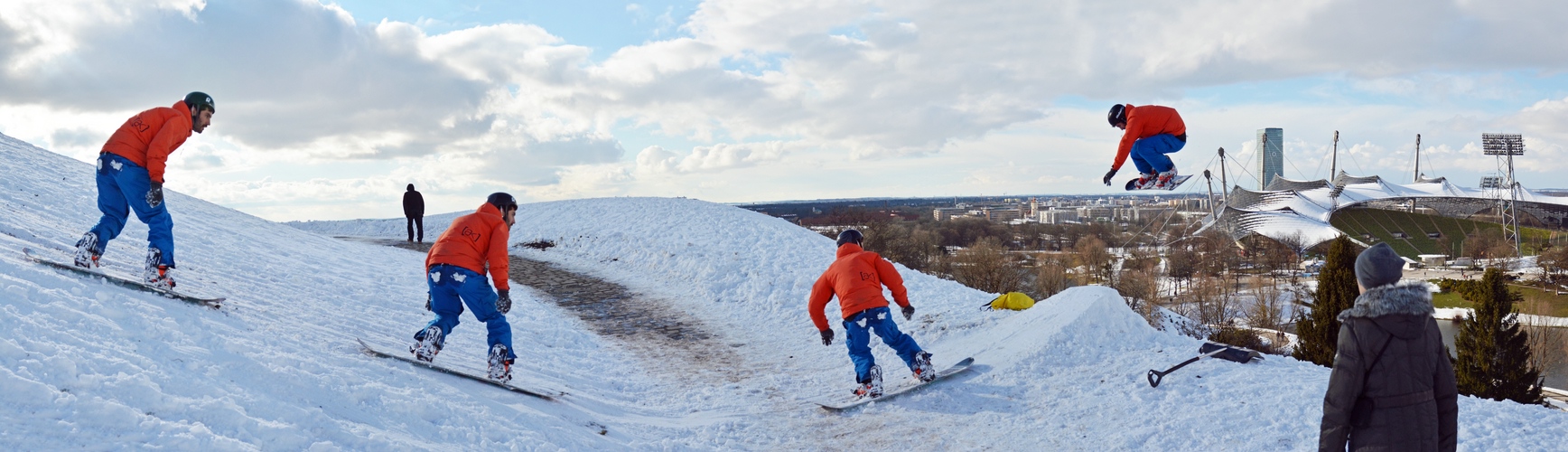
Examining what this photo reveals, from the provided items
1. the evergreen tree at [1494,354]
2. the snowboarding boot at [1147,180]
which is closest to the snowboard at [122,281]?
the snowboarding boot at [1147,180]

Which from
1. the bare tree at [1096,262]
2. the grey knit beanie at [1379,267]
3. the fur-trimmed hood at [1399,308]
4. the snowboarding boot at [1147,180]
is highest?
the snowboarding boot at [1147,180]

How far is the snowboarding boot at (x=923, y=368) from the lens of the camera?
8.16 meters

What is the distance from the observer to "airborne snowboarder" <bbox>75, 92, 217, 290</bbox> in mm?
7547

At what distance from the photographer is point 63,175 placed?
52.8ft

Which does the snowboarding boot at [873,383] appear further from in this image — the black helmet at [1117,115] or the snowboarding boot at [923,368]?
the black helmet at [1117,115]

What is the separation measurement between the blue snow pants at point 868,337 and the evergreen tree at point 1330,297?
76.5 ft

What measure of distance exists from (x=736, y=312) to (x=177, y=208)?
42.1 feet

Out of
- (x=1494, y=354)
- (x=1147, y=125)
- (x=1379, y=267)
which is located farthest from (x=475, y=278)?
(x=1494, y=354)

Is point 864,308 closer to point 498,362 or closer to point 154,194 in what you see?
point 498,362

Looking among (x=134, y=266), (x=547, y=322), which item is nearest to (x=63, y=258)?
(x=134, y=266)

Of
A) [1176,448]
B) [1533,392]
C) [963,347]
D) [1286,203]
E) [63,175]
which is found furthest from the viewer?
[1286,203]

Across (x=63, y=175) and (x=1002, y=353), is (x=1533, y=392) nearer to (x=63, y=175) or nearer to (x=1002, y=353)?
(x=1002, y=353)

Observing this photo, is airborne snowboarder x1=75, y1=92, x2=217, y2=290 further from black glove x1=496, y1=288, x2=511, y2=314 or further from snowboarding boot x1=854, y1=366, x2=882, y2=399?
snowboarding boot x1=854, y1=366, x2=882, y2=399

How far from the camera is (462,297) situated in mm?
7262
